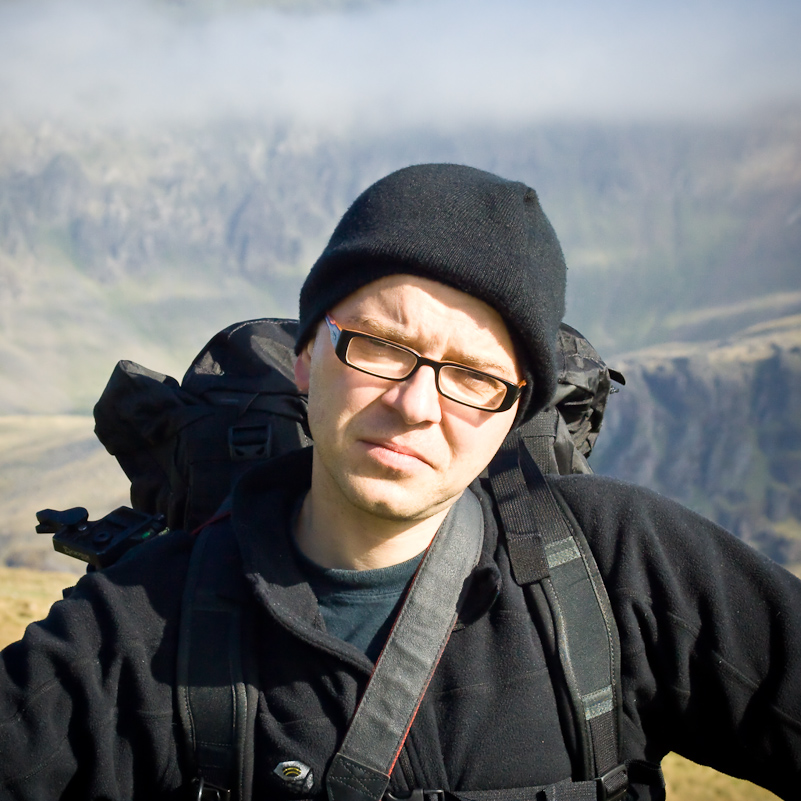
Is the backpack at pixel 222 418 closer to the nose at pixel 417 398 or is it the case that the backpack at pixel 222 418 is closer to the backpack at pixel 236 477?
the backpack at pixel 236 477

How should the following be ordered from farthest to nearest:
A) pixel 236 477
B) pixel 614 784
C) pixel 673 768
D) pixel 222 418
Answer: pixel 673 768 < pixel 222 418 < pixel 236 477 < pixel 614 784

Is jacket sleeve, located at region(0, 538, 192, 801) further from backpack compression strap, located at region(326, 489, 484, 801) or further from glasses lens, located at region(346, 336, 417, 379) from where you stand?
glasses lens, located at region(346, 336, 417, 379)

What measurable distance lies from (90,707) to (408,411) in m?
0.98

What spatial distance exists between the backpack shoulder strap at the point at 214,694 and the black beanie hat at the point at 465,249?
2.50ft

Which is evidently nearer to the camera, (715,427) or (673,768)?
(673,768)

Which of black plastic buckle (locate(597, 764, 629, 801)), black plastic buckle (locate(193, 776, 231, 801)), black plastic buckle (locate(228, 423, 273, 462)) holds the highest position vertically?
black plastic buckle (locate(228, 423, 273, 462))

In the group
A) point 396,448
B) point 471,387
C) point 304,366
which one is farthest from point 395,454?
point 304,366

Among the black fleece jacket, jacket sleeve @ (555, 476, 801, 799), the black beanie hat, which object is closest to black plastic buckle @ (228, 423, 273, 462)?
the black fleece jacket

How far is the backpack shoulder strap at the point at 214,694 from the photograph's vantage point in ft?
5.98

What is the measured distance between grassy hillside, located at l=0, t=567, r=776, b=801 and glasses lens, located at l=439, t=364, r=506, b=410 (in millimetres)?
6912

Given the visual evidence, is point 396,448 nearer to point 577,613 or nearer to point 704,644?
point 577,613

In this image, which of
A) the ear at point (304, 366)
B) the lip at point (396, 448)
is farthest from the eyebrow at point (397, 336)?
the ear at point (304, 366)

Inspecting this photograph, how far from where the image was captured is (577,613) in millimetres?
1992

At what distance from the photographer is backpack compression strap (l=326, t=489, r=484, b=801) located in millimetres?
1832
